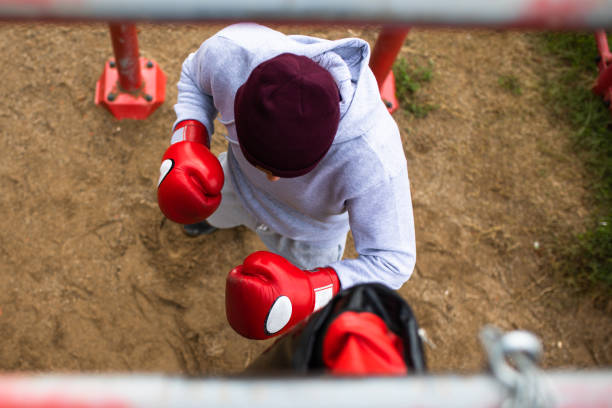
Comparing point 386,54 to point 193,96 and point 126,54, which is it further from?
point 126,54

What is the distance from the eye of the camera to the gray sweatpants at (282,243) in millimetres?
1703

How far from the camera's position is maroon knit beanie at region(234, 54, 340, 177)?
3.41ft

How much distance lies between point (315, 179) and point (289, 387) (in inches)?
38.3

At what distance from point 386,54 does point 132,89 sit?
134 cm

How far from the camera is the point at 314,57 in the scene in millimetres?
1213

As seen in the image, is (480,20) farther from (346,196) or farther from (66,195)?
(66,195)

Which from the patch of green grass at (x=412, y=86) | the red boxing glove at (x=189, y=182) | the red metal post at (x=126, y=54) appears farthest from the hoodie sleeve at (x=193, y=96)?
the patch of green grass at (x=412, y=86)

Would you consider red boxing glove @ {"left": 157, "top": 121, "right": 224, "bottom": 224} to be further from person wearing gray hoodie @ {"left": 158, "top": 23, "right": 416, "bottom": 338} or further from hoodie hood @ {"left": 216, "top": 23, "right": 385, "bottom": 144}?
hoodie hood @ {"left": 216, "top": 23, "right": 385, "bottom": 144}

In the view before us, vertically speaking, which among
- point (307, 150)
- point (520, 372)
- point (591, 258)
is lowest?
point (591, 258)

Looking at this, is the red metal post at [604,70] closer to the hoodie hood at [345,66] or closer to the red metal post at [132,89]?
the hoodie hood at [345,66]

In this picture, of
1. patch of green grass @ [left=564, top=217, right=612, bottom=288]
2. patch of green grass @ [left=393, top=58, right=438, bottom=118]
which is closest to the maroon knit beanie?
patch of green grass @ [left=393, top=58, right=438, bottom=118]

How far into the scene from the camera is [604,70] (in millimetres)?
2795

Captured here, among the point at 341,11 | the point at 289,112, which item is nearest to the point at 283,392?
the point at 341,11

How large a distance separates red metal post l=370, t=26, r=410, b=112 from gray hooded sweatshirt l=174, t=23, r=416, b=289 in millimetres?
913
